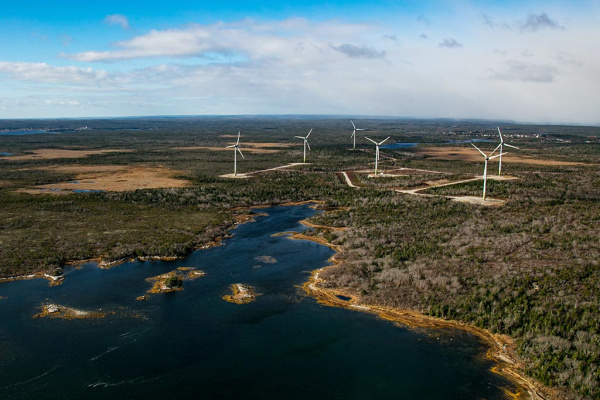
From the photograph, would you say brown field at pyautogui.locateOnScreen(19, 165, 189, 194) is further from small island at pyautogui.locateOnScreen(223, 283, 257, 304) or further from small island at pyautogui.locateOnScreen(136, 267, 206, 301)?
small island at pyautogui.locateOnScreen(223, 283, 257, 304)

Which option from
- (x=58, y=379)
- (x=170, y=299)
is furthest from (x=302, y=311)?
(x=58, y=379)

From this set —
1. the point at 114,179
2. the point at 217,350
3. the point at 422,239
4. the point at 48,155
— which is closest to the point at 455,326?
the point at 217,350

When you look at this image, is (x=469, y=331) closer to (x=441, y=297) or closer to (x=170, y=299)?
(x=441, y=297)

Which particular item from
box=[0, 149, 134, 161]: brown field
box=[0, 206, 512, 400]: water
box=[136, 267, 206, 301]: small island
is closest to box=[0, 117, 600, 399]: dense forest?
box=[0, 206, 512, 400]: water

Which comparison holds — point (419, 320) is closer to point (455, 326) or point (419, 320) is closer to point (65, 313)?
point (455, 326)

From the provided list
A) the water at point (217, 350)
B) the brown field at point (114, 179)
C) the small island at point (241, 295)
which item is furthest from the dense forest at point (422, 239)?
the small island at point (241, 295)
